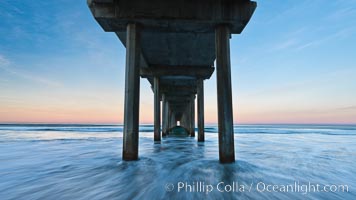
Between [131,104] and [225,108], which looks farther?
[131,104]

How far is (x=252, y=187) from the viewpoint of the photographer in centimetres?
466

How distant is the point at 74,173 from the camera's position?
610 cm

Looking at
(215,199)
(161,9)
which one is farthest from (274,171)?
(161,9)

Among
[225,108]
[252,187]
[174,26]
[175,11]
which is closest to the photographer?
[252,187]

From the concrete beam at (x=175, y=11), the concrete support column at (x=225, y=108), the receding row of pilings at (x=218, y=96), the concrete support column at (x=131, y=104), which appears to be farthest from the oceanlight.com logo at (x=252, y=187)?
the concrete beam at (x=175, y=11)

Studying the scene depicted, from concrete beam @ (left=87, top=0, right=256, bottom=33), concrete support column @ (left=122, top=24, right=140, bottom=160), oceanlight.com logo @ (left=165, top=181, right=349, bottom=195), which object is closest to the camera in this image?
oceanlight.com logo @ (left=165, top=181, right=349, bottom=195)

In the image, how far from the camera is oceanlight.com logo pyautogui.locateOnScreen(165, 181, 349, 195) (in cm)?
442

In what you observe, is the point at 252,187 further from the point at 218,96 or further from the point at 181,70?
the point at 181,70

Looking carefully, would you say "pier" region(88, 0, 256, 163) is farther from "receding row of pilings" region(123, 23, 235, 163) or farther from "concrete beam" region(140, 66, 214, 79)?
"concrete beam" region(140, 66, 214, 79)

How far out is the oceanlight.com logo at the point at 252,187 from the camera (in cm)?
442

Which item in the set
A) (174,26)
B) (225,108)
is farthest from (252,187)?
(174,26)

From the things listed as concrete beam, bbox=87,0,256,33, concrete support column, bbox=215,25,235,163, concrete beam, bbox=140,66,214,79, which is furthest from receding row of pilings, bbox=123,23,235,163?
concrete beam, bbox=140,66,214,79

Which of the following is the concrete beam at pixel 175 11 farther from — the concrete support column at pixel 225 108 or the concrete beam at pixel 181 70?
the concrete beam at pixel 181 70

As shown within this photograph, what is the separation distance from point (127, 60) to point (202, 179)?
17.3 ft
